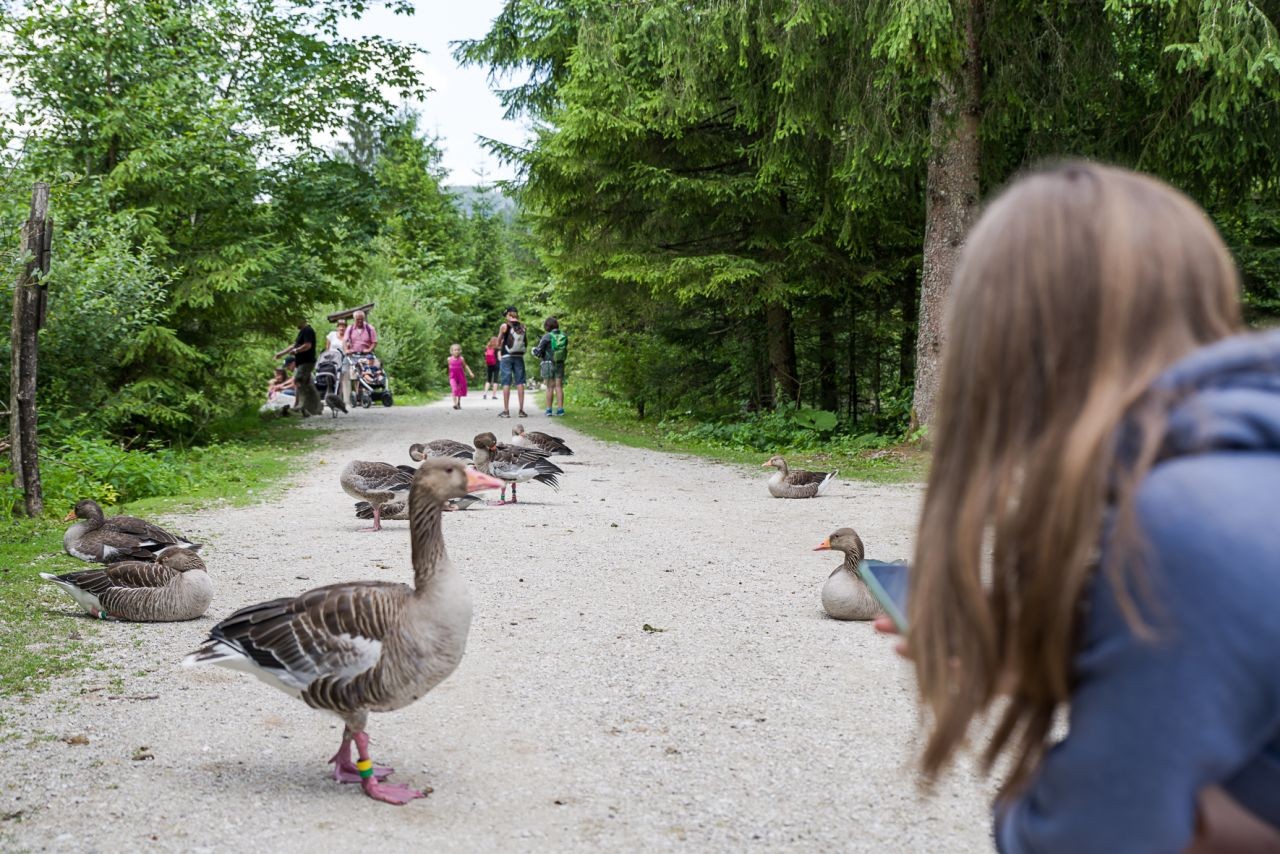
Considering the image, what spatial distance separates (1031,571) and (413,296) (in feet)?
180

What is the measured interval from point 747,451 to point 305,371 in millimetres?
13079

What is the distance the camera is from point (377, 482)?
12203 mm

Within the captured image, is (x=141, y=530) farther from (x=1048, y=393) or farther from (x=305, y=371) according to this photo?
(x=305, y=371)

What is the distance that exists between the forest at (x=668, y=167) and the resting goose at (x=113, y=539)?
438 cm

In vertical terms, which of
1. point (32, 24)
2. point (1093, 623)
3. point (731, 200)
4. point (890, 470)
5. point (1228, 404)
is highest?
point (32, 24)

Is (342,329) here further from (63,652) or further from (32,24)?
(63,652)

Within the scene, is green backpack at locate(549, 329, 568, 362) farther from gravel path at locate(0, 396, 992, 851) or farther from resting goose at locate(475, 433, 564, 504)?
gravel path at locate(0, 396, 992, 851)

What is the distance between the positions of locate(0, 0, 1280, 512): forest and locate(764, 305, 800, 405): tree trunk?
64 millimetres

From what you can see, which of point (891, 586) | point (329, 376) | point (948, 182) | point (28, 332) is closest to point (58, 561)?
point (28, 332)

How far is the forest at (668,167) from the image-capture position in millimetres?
16016

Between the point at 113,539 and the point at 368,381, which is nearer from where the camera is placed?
the point at 113,539

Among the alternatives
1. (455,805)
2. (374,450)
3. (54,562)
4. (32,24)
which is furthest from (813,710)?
(32,24)

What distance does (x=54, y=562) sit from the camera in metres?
10.1

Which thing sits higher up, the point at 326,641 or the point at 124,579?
the point at 326,641
